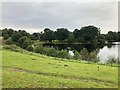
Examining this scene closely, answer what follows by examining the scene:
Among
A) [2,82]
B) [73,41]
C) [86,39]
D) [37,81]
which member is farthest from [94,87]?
[86,39]

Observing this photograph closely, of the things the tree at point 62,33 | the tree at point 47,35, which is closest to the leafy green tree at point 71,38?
the tree at point 62,33

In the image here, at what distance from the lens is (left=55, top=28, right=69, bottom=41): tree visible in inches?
7087

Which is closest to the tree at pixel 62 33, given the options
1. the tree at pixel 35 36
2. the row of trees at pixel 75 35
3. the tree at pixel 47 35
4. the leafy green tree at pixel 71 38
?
the row of trees at pixel 75 35

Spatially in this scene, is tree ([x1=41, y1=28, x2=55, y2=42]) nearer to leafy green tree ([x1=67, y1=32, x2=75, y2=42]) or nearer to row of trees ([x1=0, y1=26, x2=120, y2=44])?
row of trees ([x1=0, y1=26, x2=120, y2=44])

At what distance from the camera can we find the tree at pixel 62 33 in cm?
18000

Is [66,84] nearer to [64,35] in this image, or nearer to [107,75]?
[107,75]

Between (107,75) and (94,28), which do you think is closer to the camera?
(107,75)

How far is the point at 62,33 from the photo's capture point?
181m

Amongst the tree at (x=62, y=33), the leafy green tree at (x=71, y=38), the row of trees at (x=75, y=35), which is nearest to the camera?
the leafy green tree at (x=71, y=38)

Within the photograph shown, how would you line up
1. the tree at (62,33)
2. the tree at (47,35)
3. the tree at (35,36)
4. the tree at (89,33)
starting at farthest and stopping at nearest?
the tree at (89,33) → the tree at (62,33) → the tree at (47,35) → the tree at (35,36)

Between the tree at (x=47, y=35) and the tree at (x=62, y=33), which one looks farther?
the tree at (x=62, y=33)

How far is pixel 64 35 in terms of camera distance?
182000 millimetres

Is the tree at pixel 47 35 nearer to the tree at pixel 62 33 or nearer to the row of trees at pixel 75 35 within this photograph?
the row of trees at pixel 75 35

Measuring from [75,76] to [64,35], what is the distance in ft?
507
